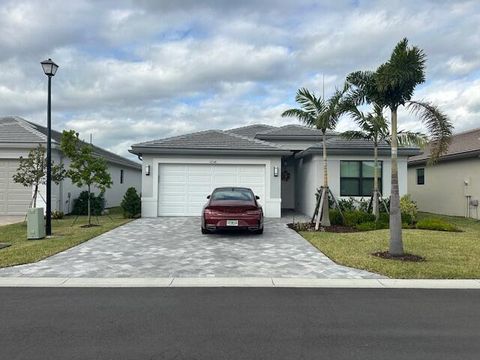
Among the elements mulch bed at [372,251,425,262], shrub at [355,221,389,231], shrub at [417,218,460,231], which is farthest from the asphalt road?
shrub at [417,218,460,231]

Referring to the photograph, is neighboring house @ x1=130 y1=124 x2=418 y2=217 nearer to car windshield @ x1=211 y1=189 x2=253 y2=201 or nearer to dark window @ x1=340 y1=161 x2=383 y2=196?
dark window @ x1=340 y1=161 x2=383 y2=196

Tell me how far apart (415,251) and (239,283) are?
5.02m

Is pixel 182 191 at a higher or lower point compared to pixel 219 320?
higher

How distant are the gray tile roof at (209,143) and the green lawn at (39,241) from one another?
3.76 m

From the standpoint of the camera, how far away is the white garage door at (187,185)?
17562 millimetres

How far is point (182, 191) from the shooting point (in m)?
17.6

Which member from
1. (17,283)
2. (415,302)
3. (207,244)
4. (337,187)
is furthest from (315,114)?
(17,283)

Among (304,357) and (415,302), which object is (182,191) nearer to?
(415,302)

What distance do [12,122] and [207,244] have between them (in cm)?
1451

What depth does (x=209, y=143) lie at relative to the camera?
58.7 feet

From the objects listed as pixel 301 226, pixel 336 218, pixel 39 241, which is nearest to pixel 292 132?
pixel 336 218

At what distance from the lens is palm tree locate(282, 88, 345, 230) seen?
45.3 ft

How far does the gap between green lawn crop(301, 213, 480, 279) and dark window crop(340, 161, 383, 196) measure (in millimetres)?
4493

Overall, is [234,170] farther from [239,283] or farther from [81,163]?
[239,283]
